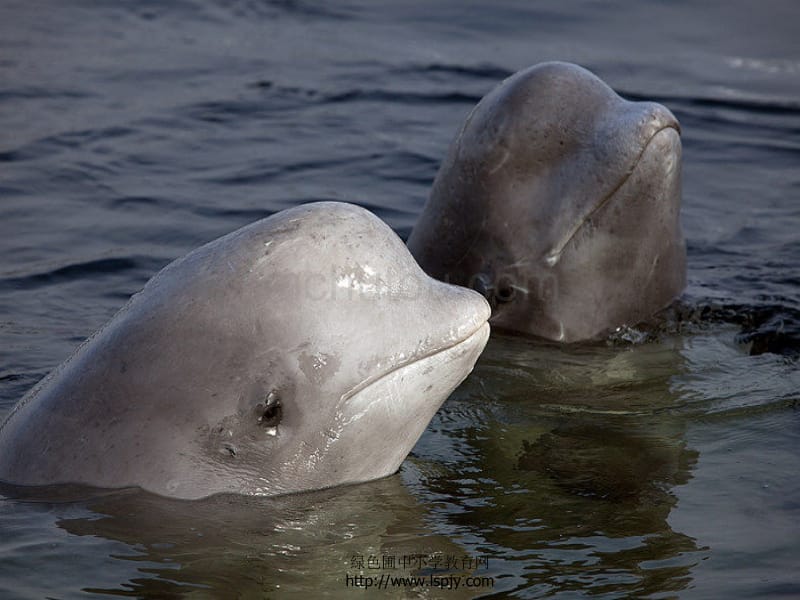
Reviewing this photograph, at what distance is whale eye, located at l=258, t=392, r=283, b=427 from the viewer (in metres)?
5.27

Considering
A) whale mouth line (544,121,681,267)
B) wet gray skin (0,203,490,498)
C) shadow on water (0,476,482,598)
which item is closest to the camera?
shadow on water (0,476,482,598)

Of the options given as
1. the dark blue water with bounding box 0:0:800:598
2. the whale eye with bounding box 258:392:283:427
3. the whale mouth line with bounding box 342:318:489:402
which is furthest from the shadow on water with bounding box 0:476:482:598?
the whale mouth line with bounding box 342:318:489:402

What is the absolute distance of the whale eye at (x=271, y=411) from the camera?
5266 millimetres

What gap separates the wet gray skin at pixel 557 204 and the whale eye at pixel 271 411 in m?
2.72

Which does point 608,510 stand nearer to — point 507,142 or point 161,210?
point 507,142

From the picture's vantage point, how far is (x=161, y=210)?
425 inches

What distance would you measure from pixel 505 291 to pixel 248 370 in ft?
9.40

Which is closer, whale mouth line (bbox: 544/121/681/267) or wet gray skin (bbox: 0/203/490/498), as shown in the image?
wet gray skin (bbox: 0/203/490/498)

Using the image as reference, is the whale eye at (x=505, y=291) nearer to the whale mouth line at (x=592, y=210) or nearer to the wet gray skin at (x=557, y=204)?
the wet gray skin at (x=557, y=204)

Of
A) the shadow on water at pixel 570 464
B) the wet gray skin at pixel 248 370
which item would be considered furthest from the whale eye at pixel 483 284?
the wet gray skin at pixel 248 370

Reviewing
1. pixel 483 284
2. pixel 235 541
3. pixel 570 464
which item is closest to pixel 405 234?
pixel 483 284

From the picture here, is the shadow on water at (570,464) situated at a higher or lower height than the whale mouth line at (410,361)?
lower

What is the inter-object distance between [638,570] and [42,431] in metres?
2.19

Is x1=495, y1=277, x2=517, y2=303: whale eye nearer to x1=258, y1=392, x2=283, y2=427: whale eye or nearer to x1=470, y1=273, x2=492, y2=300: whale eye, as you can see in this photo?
x1=470, y1=273, x2=492, y2=300: whale eye
